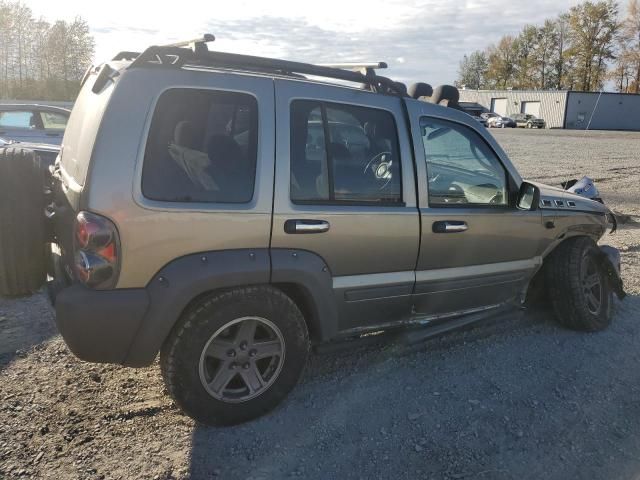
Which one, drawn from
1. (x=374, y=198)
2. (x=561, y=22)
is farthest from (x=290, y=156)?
(x=561, y=22)

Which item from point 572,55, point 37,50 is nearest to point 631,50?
point 572,55

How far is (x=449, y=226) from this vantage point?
12.2 feet

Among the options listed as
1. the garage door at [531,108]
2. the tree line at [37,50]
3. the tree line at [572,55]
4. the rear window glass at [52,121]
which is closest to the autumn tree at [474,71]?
the tree line at [572,55]

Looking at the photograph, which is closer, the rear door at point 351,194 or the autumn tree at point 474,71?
the rear door at point 351,194

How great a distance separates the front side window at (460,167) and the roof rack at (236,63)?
401 mm

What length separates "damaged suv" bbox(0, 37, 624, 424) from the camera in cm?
274

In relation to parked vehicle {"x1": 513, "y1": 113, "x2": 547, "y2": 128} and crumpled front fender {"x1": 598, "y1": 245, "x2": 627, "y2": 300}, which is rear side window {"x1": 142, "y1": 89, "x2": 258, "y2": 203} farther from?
parked vehicle {"x1": 513, "y1": 113, "x2": 547, "y2": 128}

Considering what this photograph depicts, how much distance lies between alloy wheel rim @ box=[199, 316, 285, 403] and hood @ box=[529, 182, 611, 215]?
2.45m

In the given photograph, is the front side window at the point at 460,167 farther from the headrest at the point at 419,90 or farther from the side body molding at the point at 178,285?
the side body molding at the point at 178,285

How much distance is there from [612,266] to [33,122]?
11.6 meters

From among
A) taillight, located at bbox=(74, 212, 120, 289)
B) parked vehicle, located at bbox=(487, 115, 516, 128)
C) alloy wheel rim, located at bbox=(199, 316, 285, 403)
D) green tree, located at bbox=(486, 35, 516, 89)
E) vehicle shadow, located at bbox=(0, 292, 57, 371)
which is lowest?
vehicle shadow, located at bbox=(0, 292, 57, 371)

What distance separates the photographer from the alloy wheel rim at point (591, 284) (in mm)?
4617

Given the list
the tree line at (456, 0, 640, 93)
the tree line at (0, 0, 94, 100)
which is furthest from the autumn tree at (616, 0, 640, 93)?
the tree line at (0, 0, 94, 100)

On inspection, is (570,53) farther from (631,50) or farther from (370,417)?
(370,417)
